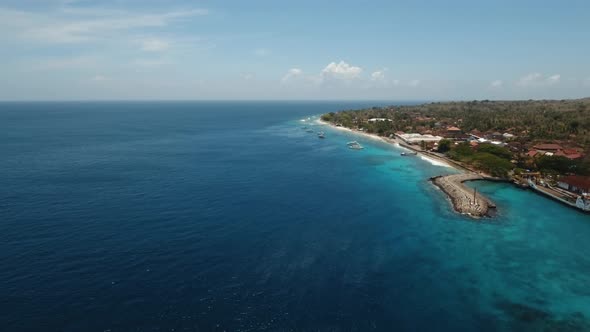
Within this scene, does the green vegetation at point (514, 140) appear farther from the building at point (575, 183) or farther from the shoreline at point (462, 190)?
the building at point (575, 183)

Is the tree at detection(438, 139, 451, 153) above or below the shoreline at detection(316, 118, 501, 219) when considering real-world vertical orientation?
above

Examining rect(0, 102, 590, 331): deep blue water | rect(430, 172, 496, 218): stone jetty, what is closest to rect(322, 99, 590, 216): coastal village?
rect(430, 172, 496, 218): stone jetty

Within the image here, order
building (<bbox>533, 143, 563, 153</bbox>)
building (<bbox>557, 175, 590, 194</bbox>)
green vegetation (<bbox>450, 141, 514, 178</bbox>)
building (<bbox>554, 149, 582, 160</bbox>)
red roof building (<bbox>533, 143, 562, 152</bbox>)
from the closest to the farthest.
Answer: building (<bbox>557, 175, 590, 194</bbox>), green vegetation (<bbox>450, 141, 514, 178</bbox>), building (<bbox>554, 149, 582, 160</bbox>), building (<bbox>533, 143, 563, 153</bbox>), red roof building (<bbox>533, 143, 562, 152</bbox>)

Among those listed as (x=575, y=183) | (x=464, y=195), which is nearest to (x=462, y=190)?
(x=464, y=195)

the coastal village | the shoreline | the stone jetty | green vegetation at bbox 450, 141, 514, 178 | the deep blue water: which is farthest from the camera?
green vegetation at bbox 450, 141, 514, 178

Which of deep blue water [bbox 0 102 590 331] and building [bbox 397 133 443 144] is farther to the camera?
building [bbox 397 133 443 144]

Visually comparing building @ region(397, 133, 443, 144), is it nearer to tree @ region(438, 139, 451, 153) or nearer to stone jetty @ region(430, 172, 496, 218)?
tree @ region(438, 139, 451, 153)
